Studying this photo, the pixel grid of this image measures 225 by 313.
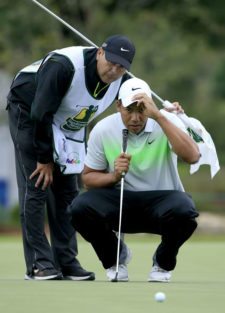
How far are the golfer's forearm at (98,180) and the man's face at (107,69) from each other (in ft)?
2.17

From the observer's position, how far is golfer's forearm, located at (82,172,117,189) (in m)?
9.18

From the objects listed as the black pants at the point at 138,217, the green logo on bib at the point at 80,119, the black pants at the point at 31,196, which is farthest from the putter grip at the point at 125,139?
the black pants at the point at 31,196

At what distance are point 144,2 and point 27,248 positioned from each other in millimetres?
24486

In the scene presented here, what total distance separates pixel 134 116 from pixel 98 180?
524 millimetres

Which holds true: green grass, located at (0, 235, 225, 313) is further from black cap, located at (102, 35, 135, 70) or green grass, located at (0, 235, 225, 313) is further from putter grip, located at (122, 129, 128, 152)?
black cap, located at (102, 35, 135, 70)

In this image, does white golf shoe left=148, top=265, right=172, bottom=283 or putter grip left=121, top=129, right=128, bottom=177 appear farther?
white golf shoe left=148, top=265, right=172, bottom=283

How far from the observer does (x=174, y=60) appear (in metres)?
35.9

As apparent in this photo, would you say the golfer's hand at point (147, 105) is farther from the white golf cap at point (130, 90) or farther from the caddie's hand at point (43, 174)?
the caddie's hand at point (43, 174)

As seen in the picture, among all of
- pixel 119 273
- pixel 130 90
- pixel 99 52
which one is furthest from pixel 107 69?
pixel 119 273

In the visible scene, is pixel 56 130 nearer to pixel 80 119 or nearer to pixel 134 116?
pixel 80 119

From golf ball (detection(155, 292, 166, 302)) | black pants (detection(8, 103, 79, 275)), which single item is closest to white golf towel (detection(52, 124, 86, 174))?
black pants (detection(8, 103, 79, 275))

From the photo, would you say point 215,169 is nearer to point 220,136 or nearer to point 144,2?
point 144,2

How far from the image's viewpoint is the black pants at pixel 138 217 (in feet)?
29.7

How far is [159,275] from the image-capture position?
30.7 feet
